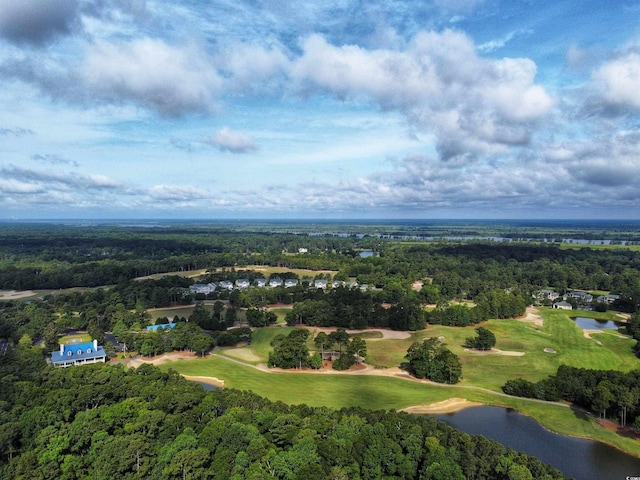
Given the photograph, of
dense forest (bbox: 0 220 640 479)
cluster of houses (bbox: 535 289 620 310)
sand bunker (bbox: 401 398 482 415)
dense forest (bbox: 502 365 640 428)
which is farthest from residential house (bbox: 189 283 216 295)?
cluster of houses (bbox: 535 289 620 310)

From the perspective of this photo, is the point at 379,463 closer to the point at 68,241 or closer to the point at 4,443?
the point at 4,443

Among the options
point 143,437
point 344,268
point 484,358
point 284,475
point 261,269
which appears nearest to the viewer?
point 284,475

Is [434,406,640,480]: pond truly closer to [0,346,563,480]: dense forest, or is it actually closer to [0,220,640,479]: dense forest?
[0,220,640,479]: dense forest

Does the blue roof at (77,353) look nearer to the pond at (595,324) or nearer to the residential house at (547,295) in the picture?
the pond at (595,324)

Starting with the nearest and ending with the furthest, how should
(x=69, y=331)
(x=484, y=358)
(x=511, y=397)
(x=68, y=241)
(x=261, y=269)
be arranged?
1. (x=511, y=397)
2. (x=484, y=358)
3. (x=69, y=331)
4. (x=261, y=269)
5. (x=68, y=241)

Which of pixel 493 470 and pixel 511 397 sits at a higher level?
pixel 493 470

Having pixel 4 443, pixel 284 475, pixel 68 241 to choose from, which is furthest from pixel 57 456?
pixel 68 241
